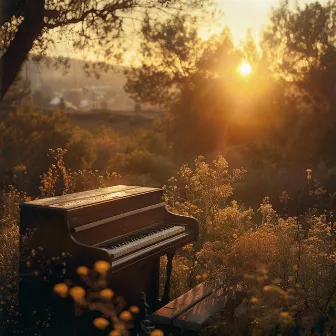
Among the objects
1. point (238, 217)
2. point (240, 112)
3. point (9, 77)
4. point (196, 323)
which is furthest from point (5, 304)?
point (240, 112)

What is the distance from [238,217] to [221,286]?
224 cm

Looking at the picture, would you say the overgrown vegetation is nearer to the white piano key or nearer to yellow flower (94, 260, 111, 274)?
the white piano key

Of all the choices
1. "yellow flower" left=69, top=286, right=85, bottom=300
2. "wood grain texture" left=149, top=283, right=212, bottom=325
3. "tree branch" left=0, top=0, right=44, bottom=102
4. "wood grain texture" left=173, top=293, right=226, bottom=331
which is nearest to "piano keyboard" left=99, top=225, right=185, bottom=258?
"yellow flower" left=69, top=286, right=85, bottom=300

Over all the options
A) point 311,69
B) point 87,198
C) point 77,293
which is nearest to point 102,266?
point 77,293

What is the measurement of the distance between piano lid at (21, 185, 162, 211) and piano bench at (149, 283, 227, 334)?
4.29ft

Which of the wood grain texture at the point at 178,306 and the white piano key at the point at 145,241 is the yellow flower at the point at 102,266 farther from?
the wood grain texture at the point at 178,306

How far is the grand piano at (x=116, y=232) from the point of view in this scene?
A: 5.22 metres

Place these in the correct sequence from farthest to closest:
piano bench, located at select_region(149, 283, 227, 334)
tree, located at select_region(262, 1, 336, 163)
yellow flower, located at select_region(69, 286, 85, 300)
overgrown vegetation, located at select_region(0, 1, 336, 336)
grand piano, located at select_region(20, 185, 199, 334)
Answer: tree, located at select_region(262, 1, 336, 163), overgrown vegetation, located at select_region(0, 1, 336, 336), piano bench, located at select_region(149, 283, 227, 334), grand piano, located at select_region(20, 185, 199, 334), yellow flower, located at select_region(69, 286, 85, 300)

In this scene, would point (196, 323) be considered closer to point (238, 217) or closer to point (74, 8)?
point (238, 217)

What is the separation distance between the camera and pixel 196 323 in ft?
17.2

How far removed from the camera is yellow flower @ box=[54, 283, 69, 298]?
5.06 m

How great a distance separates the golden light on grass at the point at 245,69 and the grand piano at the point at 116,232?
19.3 metres

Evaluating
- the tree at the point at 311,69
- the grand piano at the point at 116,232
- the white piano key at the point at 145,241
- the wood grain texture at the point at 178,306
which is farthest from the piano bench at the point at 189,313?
the tree at the point at 311,69

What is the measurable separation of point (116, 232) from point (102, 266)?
3.22 ft
